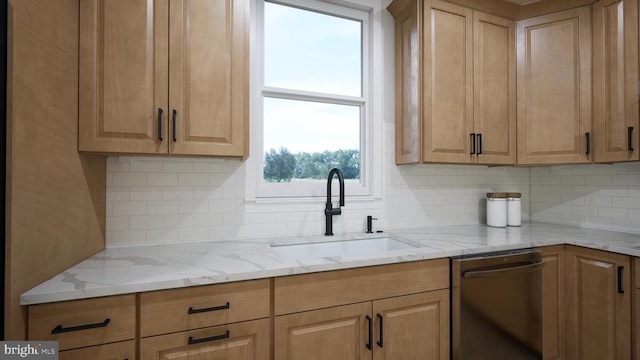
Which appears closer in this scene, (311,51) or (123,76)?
(123,76)

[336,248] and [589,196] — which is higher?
[589,196]

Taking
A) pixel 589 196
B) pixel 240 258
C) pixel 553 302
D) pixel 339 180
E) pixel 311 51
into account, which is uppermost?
pixel 311 51

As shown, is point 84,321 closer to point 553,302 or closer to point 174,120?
point 174,120

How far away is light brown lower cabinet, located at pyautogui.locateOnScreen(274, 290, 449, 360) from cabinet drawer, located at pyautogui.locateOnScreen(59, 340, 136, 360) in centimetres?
53

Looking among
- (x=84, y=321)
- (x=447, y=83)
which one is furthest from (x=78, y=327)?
(x=447, y=83)

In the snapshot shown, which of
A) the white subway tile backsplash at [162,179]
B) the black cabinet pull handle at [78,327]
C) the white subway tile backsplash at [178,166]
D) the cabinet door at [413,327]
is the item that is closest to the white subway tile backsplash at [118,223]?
the white subway tile backsplash at [162,179]

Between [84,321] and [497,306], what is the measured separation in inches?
74.0

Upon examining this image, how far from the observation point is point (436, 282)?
160cm

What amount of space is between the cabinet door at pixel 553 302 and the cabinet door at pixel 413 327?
722 millimetres

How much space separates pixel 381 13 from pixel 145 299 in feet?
7.50

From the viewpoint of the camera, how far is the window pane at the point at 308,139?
2.10 meters

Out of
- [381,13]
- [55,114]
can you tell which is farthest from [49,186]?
[381,13]

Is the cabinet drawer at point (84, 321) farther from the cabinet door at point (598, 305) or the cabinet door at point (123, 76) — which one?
the cabinet door at point (598, 305)

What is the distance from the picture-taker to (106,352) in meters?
1.09
